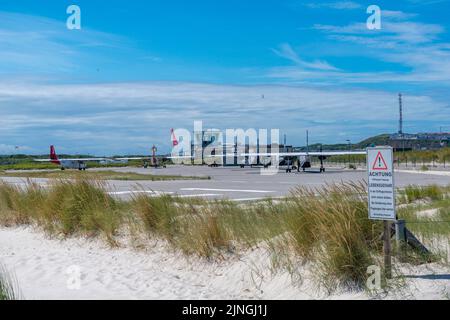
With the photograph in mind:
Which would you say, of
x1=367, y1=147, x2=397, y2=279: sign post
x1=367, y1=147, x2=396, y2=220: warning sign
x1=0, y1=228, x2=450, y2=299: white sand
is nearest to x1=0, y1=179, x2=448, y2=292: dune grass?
x1=0, y1=228, x2=450, y2=299: white sand

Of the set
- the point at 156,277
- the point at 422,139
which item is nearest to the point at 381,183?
the point at 156,277

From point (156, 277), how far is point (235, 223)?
2.03 m

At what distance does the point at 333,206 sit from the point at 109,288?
386 centimetres

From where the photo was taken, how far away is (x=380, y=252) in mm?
8570

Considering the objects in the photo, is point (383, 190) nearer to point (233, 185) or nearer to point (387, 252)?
point (387, 252)

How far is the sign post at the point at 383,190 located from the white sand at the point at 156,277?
626 millimetres

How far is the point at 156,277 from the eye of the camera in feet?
33.7

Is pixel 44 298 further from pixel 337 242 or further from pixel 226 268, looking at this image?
pixel 337 242

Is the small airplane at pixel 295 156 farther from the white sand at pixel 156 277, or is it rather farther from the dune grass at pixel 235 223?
the white sand at pixel 156 277

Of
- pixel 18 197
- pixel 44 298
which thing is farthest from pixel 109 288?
pixel 18 197

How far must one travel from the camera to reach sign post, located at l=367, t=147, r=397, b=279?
25.0ft

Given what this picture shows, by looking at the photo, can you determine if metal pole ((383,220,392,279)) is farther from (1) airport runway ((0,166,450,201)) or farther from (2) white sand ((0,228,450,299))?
(1) airport runway ((0,166,450,201))

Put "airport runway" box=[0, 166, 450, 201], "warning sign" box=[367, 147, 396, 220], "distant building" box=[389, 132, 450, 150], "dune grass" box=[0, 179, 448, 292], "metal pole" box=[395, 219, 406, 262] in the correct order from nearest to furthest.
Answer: "warning sign" box=[367, 147, 396, 220], "metal pole" box=[395, 219, 406, 262], "dune grass" box=[0, 179, 448, 292], "airport runway" box=[0, 166, 450, 201], "distant building" box=[389, 132, 450, 150]
